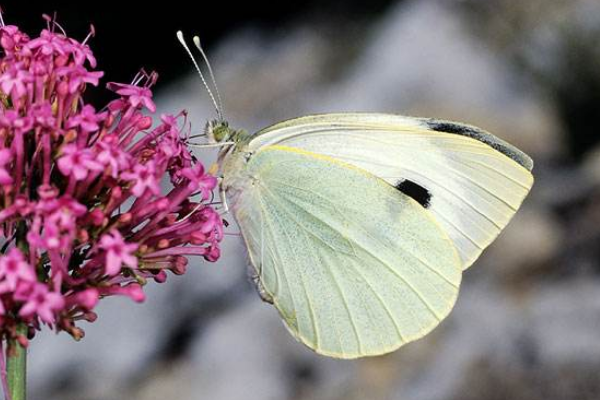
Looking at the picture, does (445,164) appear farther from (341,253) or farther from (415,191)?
(341,253)

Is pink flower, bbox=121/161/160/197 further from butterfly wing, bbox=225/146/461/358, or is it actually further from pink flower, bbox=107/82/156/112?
butterfly wing, bbox=225/146/461/358

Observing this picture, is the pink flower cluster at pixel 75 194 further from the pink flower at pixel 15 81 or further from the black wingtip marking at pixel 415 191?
the black wingtip marking at pixel 415 191

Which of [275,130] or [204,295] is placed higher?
[275,130]

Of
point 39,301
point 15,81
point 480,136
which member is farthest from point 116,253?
point 480,136

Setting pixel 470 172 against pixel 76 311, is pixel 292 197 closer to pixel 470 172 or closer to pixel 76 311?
pixel 470 172

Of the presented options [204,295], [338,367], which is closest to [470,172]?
[338,367]

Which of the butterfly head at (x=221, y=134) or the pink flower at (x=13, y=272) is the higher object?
the pink flower at (x=13, y=272)

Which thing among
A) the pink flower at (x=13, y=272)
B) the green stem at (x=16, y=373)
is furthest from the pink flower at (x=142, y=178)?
the green stem at (x=16, y=373)
